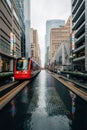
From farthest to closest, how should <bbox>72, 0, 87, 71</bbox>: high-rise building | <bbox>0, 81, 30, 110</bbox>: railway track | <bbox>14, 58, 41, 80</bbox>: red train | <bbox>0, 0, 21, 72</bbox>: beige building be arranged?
<bbox>72, 0, 87, 71</bbox>: high-rise building < <bbox>0, 0, 21, 72</bbox>: beige building < <bbox>14, 58, 41, 80</bbox>: red train < <bbox>0, 81, 30, 110</bbox>: railway track

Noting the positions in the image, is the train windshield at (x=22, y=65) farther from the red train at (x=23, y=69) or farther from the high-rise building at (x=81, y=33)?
the high-rise building at (x=81, y=33)

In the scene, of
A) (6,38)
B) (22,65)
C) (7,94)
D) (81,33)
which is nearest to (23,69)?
(22,65)

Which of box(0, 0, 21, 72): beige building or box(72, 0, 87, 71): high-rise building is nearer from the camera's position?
box(0, 0, 21, 72): beige building

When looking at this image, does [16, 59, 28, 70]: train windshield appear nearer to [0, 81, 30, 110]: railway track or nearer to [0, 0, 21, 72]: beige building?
[0, 81, 30, 110]: railway track

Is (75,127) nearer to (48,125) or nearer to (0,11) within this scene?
(48,125)

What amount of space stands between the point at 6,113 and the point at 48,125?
2285 millimetres

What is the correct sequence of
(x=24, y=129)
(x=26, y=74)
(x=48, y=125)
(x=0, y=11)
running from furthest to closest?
1. (x=0, y=11)
2. (x=26, y=74)
3. (x=48, y=125)
4. (x=24, y=129)

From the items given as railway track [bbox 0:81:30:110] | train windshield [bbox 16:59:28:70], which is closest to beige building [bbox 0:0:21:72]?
train windshield [bbox 16:59:28:70]

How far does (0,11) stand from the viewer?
55969mm

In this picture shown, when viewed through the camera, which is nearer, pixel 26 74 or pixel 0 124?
pixel 0 124

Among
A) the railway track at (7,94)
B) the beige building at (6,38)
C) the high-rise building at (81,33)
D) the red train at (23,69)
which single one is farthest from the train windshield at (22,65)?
the high-rise building at (81,33)

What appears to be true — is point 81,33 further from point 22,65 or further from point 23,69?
point 23,69

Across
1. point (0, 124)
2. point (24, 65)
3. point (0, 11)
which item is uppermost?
point (0, 11)

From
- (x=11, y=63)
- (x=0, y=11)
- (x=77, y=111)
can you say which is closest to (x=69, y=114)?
(x=77, y=111)
